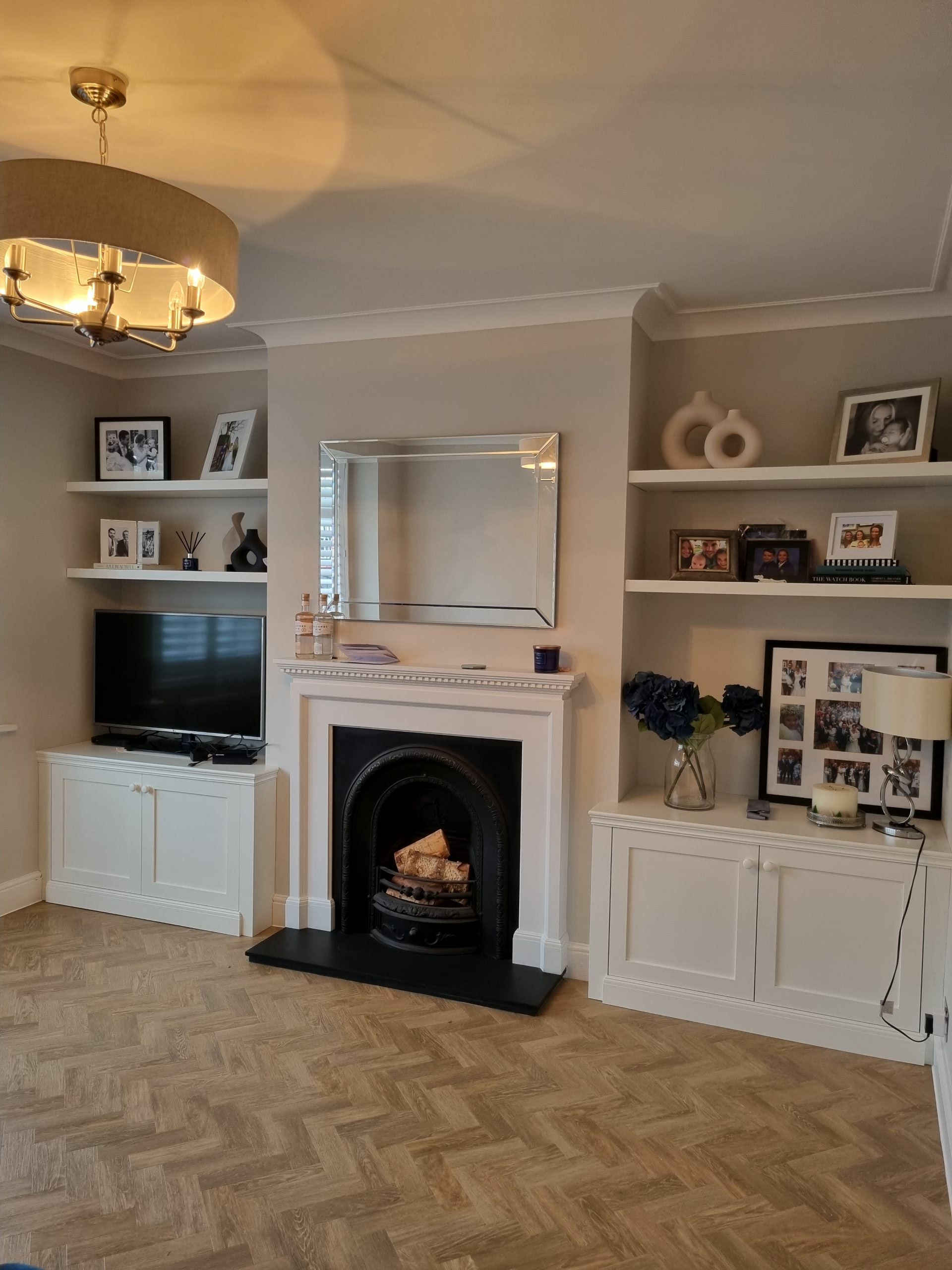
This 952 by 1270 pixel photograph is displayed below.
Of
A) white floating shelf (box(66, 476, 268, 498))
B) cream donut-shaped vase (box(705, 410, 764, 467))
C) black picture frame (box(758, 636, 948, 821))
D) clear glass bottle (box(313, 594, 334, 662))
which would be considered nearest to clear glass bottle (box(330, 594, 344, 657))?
clear glass bottle (box(313, 594, 334, 662))

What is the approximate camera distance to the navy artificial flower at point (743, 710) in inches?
128

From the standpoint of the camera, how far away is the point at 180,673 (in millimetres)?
4195

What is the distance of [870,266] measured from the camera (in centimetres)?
291

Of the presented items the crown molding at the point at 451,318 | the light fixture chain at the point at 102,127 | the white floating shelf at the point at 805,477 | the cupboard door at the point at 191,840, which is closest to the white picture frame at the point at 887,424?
the white floating shelf at the point at 805,477

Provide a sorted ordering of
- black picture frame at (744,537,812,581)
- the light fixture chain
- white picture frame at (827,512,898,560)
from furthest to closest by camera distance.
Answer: black picture frame at (744,537,812,581) < white picture frame at (827,512,898,560) < the light fixture chain

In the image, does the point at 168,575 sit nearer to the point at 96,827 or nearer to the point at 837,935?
the point at 96,827

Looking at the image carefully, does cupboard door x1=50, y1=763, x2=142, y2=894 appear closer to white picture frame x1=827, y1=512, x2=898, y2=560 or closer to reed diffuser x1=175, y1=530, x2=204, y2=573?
reed diffuser x1=175, y1=530, x2=204, y2=573

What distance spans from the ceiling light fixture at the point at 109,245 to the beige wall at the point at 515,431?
4.70 ft

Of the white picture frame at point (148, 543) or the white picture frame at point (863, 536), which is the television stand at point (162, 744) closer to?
the white picture frame at point (148, 543)

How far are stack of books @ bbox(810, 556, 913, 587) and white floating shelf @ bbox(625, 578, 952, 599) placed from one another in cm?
2

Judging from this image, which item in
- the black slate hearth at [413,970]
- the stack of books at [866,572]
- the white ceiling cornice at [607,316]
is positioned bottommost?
the black slate hearth at [413,970]

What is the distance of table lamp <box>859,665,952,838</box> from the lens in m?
2.80

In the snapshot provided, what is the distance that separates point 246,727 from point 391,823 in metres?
0.80

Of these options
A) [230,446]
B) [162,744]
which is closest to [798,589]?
[230,446]
